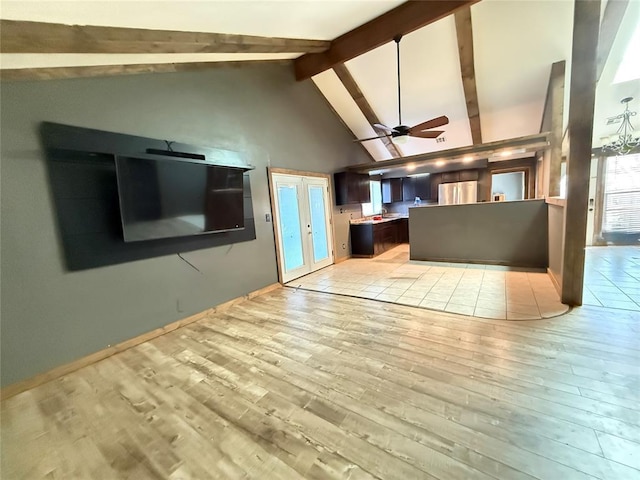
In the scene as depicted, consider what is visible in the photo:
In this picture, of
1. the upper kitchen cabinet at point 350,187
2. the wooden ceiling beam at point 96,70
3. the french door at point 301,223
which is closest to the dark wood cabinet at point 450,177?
the upper kitchen cabinet at point 350,187

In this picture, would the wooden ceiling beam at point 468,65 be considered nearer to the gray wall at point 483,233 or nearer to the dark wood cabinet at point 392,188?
the gray wall at point 483,233

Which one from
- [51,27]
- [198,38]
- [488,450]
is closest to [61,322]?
[51,27]

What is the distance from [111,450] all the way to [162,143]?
9.67 ft

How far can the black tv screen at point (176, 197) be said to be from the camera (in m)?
2.63

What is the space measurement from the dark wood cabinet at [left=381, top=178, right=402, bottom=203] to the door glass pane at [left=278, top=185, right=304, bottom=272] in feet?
15.2

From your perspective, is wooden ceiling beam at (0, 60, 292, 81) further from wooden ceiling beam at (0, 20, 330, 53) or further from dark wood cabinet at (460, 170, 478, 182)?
dark wood cabinet at (460, 170, 478, 182)

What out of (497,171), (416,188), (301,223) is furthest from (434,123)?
(497,171)

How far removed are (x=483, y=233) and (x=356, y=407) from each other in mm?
4784

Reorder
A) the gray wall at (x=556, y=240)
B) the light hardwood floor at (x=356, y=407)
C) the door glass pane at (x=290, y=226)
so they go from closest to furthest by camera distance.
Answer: the light hardwood floor at (x=356, y=407)
the gray wall at (x=556, y=240)
the door glass pane at (x=290, y=226)

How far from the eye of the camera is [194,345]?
9.09ft

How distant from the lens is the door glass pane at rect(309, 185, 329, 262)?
18.5 ft

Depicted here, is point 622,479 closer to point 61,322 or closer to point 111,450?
point 111,450

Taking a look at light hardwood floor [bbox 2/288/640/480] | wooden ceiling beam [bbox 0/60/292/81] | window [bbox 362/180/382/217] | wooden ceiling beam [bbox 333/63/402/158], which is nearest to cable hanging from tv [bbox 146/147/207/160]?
wooden ceiling beam [bbox 0/60/292/81]

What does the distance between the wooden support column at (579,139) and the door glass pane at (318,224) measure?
404cm
